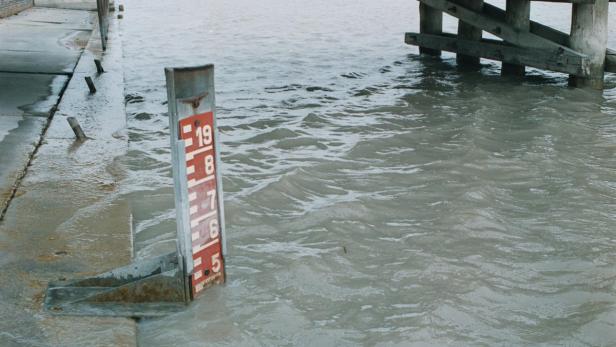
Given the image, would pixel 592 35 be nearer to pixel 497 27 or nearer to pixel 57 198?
pixel 497 27

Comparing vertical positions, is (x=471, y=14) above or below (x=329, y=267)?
above

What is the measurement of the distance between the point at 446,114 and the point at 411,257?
192 inches

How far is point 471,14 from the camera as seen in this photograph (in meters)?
11.8

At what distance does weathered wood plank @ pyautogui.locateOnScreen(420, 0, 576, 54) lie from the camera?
36.2 feet

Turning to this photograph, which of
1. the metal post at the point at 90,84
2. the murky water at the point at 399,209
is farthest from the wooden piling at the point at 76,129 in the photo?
the metal post at the point at 90,84

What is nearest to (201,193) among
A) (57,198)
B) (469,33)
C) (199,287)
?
(199,287)

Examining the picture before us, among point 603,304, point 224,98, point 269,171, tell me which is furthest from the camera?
point 224,98

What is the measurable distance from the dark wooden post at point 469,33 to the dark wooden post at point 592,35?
6.04 feet

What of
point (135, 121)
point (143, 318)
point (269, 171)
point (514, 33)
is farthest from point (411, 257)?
point (514, 33)

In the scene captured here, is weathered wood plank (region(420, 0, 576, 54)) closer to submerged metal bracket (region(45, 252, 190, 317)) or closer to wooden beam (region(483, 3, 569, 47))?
wooden beam (region(483, 3, 569, 47))

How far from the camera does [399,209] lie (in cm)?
591

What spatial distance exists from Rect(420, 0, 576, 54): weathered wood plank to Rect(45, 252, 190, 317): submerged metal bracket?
8278mm

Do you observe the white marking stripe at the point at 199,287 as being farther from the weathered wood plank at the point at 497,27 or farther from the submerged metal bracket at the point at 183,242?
the weathered wood plank at the point at 497,27

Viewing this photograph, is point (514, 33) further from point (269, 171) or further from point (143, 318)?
point (143, 318)
